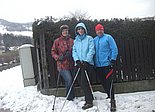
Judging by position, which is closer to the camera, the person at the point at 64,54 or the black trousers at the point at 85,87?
the black trousers at the point at 85,87

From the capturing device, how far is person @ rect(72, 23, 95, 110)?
20.6 ft

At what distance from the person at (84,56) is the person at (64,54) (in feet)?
1.47

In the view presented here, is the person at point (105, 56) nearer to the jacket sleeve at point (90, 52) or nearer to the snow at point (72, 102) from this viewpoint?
the jacket sleeve at point (90, 52)

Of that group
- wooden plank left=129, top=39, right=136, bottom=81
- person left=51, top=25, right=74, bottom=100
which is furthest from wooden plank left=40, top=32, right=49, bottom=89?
wooden plank left=129, top=39, right=136, bottom=81

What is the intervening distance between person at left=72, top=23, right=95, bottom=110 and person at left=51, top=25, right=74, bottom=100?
0.45 meters

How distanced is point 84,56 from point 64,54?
73cm

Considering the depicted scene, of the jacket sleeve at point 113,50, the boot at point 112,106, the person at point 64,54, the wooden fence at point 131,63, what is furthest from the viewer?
the wooden fence at point 131,63

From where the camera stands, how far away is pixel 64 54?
687cm

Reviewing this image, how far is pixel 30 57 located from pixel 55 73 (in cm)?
168

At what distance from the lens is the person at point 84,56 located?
628 centimetres

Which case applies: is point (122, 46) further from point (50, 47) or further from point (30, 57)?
point (30, 57)

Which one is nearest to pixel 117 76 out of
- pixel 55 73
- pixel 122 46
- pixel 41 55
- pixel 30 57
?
pixel 122 46

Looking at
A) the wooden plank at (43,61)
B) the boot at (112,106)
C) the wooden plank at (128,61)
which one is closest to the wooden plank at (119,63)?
the wooden plank at (128,61)

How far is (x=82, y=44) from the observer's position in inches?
253
